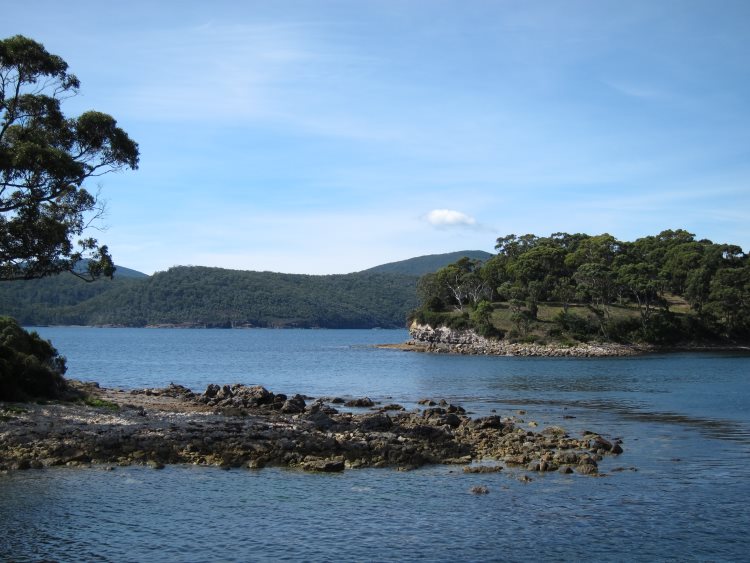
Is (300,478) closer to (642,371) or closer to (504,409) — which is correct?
(504,409)

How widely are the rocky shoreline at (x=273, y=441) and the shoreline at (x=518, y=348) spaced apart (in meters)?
79.3

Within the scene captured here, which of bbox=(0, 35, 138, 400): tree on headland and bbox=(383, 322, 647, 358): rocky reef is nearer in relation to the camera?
bbox=(0, 35, 138, 400): tree on headland

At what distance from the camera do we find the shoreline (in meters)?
113

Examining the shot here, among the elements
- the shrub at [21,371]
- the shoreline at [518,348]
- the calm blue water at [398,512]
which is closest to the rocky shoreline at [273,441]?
the calm blue water at [398,512]

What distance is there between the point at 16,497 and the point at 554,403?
38.2 meters

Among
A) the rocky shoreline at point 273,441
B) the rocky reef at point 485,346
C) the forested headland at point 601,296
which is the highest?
the forested headland at point 601,296

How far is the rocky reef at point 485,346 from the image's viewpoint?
11331 cm

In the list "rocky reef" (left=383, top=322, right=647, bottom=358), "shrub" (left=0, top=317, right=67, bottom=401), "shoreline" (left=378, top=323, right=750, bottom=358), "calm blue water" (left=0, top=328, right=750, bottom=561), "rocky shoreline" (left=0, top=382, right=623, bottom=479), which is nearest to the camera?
"calm blue water" (left=0, top=328, right=750, bottom=561)

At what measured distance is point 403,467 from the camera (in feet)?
85.7

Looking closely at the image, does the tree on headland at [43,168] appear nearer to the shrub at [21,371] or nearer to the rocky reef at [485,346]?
the shrub at [21,371]

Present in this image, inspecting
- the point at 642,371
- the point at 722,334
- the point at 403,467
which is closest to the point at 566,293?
the point at 722,334

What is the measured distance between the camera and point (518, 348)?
11781 cm

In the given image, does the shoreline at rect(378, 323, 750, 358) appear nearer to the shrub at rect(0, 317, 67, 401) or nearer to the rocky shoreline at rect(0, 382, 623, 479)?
the rocky shoreline at rect(0, 382, 623, 479)

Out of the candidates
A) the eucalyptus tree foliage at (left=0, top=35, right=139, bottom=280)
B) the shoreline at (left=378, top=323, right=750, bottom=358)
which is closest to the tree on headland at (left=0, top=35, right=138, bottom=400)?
the eucalyptus tree foliage at (left=0, top=35, right=139, bottom=280)
